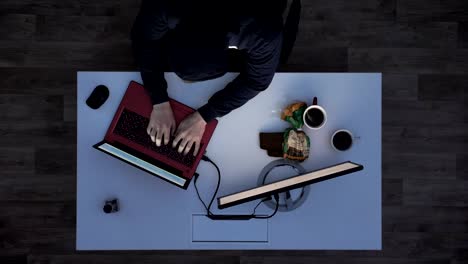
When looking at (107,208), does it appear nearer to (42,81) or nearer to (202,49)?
(202,49)

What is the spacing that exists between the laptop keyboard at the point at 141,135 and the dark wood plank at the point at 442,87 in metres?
1.63

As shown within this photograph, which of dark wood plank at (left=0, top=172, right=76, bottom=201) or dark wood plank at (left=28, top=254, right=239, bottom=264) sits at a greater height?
dark wood plank at (left=0, top=172, right=76, bottom=201)

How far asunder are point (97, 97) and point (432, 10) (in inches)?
81.1

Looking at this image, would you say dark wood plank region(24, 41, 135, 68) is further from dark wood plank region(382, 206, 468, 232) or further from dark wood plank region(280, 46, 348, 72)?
dark wood plank region(382, 206, 468, 232)

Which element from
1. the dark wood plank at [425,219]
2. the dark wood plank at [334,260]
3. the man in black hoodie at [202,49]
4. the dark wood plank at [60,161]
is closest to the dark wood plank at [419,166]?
the dark wood plank at [425,219]

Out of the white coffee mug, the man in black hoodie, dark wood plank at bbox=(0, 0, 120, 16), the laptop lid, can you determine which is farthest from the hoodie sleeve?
dark wood plank at bbox=(0, 0, 120, 16)

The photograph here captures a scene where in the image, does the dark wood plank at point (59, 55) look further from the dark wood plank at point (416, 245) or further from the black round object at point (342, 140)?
the dark wood plank at point (416, 245)

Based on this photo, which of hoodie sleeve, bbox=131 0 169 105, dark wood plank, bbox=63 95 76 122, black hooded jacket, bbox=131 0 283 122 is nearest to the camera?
black hooded jacket, bbox=131 0 283 122

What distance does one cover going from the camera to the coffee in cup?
1564mm

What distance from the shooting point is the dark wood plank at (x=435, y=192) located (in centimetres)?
240

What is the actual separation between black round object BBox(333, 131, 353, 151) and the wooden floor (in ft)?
2.90

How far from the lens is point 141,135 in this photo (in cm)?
154

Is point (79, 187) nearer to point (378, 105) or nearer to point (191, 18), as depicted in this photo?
point (191, 18)

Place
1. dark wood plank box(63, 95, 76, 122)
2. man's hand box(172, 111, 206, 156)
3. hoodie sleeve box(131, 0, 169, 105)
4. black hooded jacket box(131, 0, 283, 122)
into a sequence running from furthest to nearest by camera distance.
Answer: dark wood plank box(63, 95, 76, 122)
man's hand box(172, 111, 206, 156)
hoodie sleeve box(131, 0, 169, 105)
black hooded jacket box(131, 0, 283, 122)
